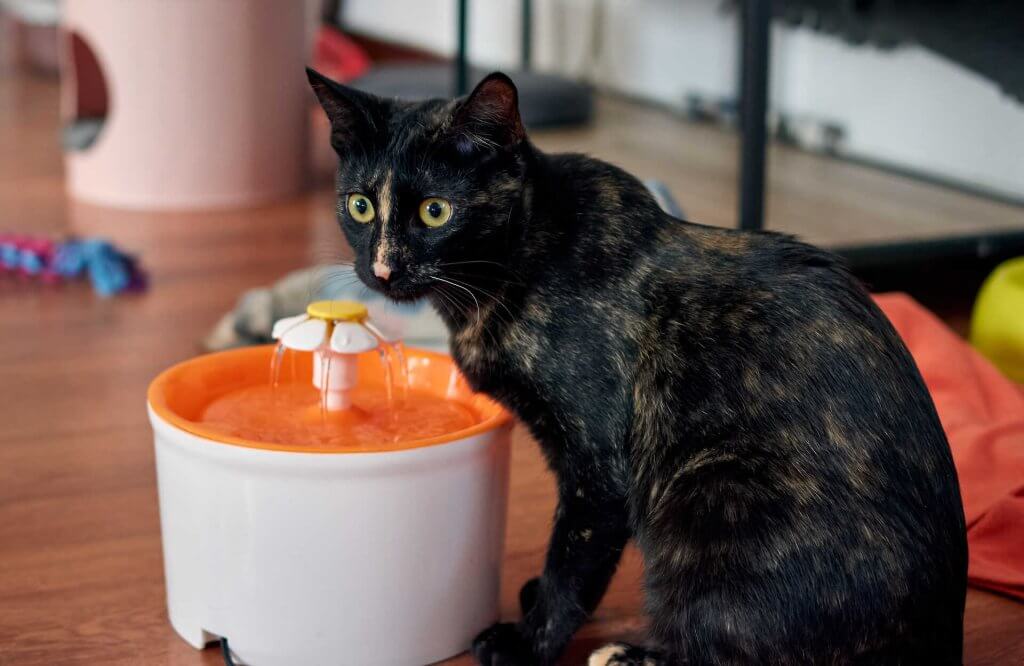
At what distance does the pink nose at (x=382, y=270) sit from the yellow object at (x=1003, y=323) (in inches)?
54.3

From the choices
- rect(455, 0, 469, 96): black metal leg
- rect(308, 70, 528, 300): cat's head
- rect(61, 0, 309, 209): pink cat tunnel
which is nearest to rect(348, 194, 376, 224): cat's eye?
rect(308, 70, 528, 300): cat's head

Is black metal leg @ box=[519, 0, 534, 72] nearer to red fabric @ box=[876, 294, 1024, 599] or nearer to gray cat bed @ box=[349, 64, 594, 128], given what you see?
gray cat bed @ box=[349, 64, 594, 128]

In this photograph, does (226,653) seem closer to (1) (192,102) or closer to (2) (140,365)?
(2) (140,365)

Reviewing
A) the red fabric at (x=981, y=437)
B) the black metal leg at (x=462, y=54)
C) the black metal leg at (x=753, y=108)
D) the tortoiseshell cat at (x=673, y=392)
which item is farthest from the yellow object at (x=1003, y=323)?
the black metal leg at (x=462, y=54)

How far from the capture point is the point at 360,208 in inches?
48.9

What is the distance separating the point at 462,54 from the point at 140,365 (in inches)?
55.2

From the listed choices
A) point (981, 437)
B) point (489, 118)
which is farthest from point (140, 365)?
point (981, 437)

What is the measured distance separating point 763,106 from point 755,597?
Answer: 138 cm

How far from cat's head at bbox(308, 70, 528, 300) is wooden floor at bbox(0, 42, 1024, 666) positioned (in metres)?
0.45

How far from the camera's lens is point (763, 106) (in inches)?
90.1

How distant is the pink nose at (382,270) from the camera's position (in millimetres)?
1194

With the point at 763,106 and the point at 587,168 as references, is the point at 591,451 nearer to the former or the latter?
the point at 587,168

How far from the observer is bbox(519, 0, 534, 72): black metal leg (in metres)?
3.62

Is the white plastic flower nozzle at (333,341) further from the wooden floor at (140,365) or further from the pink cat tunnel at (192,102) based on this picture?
the pink cat tunnel at (192,102)
